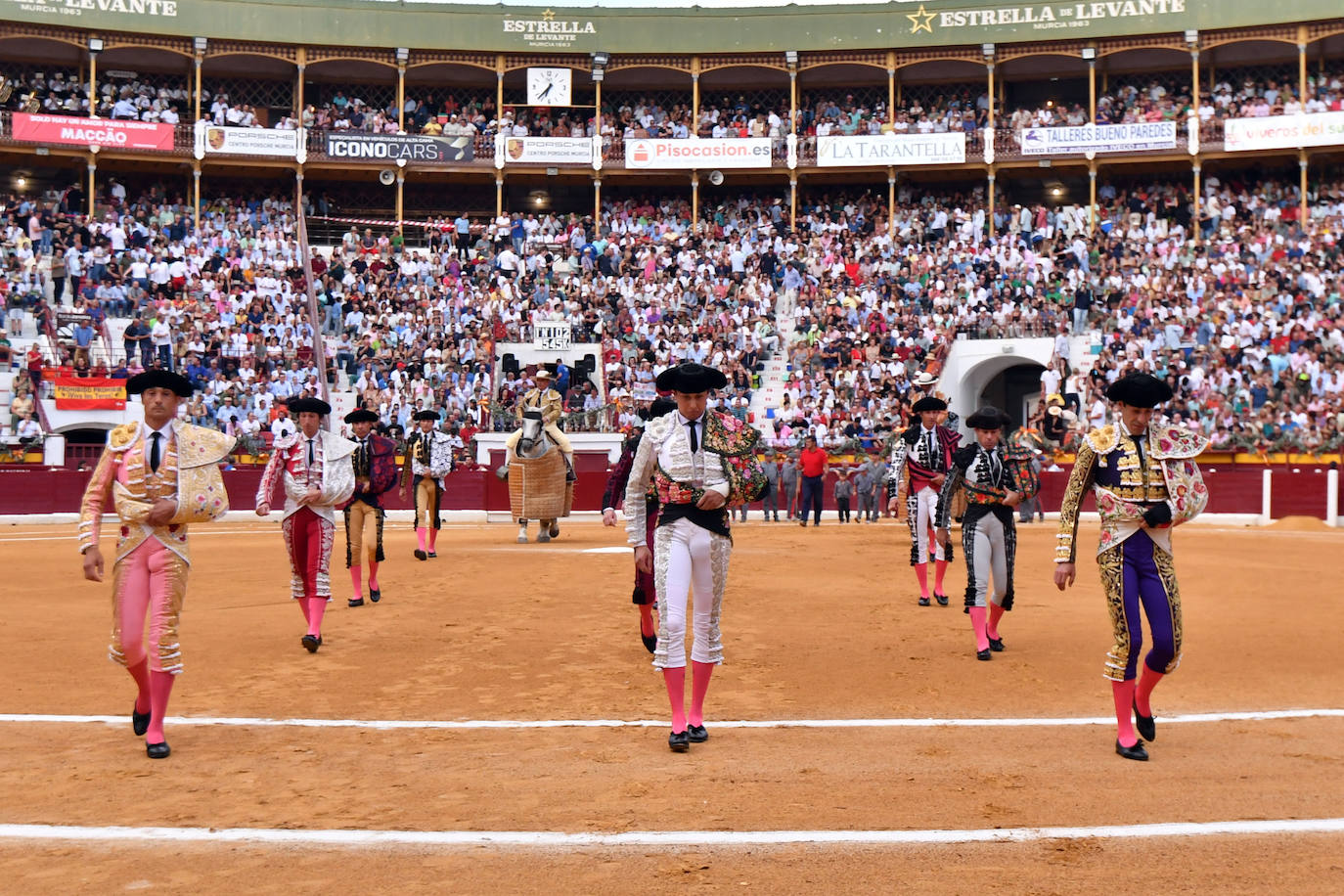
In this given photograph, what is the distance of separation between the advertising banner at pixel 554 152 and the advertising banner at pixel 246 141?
5915 mm

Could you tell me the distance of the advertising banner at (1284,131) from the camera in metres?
31.7

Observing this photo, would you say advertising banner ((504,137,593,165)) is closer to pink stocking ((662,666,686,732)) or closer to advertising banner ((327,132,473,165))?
advertising banner ((327,132,473,165))

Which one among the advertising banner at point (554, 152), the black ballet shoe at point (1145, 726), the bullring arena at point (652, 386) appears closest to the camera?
the bullring arena at point (652, 386)

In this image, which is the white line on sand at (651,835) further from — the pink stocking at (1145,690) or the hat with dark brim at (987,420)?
the hat with dark brim at (987,420)

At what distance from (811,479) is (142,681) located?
59.8 feet

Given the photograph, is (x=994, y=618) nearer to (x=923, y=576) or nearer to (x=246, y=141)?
(x=923, y=576)

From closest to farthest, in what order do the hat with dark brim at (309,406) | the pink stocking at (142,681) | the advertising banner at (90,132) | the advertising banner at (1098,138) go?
1. the pink stocking at (142,681)
2. the hat with dark brim at (309,406)
3. the advertising banner at (90,132)
4. the advertising banner at (1098,138)

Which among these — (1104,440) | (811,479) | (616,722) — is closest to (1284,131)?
(811,479)

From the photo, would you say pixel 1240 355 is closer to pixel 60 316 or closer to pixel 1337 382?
pixel 1337 382

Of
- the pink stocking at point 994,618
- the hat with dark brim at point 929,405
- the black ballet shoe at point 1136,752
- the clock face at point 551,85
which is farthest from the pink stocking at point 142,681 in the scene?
the clock face at point 551,85

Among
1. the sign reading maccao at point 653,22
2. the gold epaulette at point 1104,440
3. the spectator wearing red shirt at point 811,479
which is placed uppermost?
the sign reading maccao at point 653,22

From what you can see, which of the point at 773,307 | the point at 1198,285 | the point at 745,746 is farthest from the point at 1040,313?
the point at 745,746

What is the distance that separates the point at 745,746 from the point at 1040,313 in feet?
84.5

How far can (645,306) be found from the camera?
31.6m
